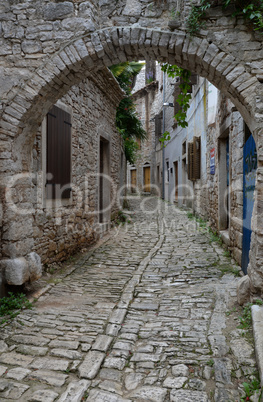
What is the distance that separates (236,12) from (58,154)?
310 centimetres

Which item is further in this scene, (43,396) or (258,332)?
(258,332)

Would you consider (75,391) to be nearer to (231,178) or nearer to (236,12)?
(236,12)

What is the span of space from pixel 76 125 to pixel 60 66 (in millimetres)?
2539

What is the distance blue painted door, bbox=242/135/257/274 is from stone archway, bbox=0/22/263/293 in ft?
2.49

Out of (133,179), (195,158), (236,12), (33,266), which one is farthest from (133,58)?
(133,179)

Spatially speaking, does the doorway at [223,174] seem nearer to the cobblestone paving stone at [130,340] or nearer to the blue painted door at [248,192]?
the cobblestone paving stone at [130,340]

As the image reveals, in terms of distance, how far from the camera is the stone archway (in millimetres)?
3078

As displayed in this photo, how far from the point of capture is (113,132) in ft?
30.1

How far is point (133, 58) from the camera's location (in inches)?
144

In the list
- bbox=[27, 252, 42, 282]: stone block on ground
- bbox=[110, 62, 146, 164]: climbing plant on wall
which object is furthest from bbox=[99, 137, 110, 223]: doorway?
bbox=[27, 252, 42, 282]: stone block on ground

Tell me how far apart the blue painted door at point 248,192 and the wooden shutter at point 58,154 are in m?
2.76

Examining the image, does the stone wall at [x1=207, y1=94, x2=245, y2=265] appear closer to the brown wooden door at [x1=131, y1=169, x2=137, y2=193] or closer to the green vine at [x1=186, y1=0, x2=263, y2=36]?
the green vine at [x1=186, y1=0, x2=263, y2=36]

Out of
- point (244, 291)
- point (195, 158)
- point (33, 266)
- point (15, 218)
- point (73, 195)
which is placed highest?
point (195, 158)

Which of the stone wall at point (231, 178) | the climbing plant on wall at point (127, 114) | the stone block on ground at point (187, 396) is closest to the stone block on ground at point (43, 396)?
the stone block on ground at point (187, 396)
